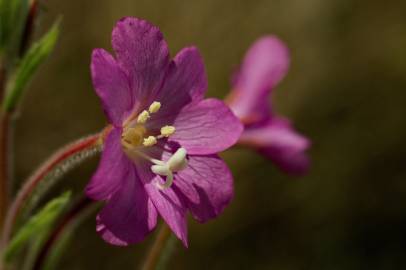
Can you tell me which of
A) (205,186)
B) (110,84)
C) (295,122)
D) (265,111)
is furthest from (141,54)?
(295,122)

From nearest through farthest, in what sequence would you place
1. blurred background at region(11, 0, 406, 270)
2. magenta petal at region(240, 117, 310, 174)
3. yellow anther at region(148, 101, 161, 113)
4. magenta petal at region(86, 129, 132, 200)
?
magenta petal at region(86, 129, 132, 200)
yellow anther at region(148, 101, 161, 113)
magenta petal at region(240, 117, 310, 174)
blurred background at region(11, 0, 406, 270)

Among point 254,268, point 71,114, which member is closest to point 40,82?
point 71,114

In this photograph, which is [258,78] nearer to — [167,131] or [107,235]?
[167,131]

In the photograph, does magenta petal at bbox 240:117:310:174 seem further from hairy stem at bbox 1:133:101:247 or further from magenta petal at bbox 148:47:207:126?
hairy stem at bbox 1:133:101:247

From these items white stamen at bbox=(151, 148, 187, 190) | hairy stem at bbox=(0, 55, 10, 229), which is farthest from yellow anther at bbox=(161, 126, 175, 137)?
hairy stem at bbox=(0, 55, 10, 229)

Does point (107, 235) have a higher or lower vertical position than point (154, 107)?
lower

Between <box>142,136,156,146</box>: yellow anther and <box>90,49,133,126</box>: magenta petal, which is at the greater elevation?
<box>90,49,133,126</box>: magenta petal

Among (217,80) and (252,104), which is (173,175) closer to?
(252,104)

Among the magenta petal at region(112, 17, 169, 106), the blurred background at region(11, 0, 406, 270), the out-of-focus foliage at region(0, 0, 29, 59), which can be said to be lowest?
the blurred background at region(11, 0, 406, 270)
